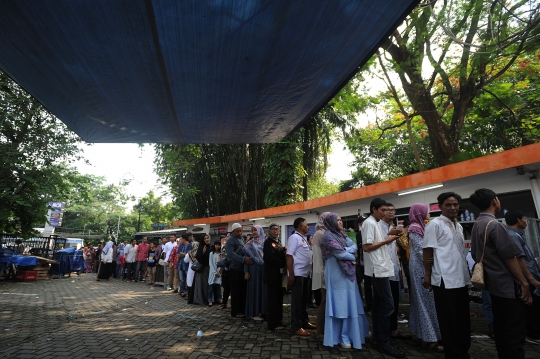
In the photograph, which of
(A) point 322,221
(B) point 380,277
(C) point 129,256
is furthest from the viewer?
(C) point 129,256

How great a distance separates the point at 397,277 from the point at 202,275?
4602 mm

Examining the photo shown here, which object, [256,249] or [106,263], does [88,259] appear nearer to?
[106,263]

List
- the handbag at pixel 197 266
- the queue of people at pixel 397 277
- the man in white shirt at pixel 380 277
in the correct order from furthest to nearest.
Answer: the handbag at pixel 197 266
the man in white shirt at pixel 380 277
the queue of people at pixel 397 277

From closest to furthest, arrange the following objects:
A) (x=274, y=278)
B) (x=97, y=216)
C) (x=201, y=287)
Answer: (x=274, y=278) → (x=201, y=287) → (x=97, y=216)

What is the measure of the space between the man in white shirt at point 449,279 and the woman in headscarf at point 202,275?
16.5ft

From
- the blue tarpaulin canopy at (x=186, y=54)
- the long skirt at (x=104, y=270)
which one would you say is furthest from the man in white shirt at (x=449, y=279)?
the long skirt at (x=104, y=270)

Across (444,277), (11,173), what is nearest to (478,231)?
(444,277)

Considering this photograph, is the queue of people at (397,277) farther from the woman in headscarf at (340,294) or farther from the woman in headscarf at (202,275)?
the woman in headscarf at (202,275)

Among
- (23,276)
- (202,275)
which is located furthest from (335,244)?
(23,276)

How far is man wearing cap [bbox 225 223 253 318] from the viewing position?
556 cm

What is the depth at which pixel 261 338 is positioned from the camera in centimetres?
409

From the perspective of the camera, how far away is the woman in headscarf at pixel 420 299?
3.51 metres

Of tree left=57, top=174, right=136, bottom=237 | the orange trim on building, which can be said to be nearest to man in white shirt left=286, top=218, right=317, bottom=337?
the orange trim on building

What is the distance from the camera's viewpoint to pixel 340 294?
3.63 meters
